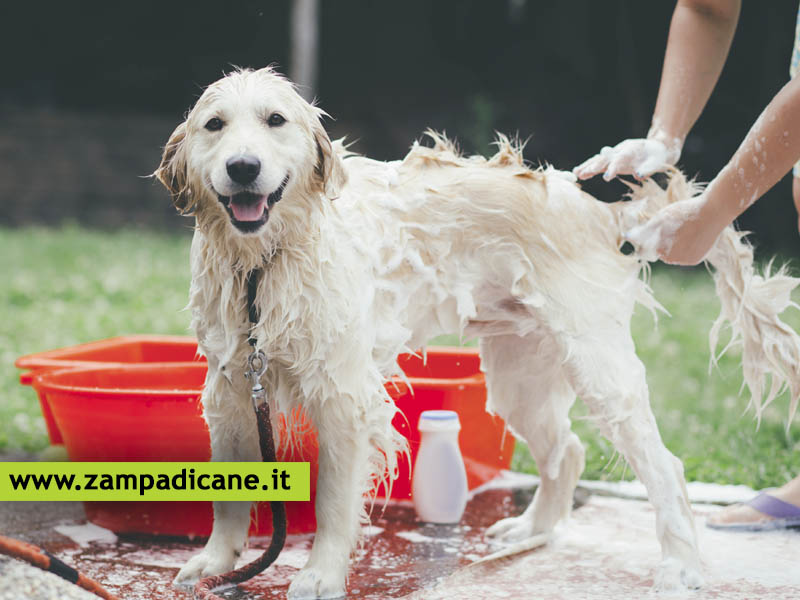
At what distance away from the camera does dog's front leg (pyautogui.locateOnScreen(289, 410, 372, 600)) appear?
8.82 feet

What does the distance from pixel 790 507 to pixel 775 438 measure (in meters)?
1.34

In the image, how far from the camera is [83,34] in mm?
12156

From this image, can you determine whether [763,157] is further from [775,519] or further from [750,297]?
[775,519]

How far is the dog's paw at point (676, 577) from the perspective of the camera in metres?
2.77

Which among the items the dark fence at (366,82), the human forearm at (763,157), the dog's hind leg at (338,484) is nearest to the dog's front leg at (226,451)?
the dog's hind leg at (338,484)

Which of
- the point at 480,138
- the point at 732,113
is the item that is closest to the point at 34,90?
the point at 480,138

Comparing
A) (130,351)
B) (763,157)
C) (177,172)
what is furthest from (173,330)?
(763,157)

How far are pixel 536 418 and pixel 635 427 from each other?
1.55 ft

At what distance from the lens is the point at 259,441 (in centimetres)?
280

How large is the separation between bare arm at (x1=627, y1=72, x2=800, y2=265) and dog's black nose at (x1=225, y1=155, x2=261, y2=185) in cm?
122

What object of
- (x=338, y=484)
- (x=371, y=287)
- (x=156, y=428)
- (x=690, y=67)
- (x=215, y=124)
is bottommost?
(x=338, y=484)

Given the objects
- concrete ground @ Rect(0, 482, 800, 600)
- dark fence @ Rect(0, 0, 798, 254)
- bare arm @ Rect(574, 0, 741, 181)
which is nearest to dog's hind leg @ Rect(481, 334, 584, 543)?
concrete ground @ Rect(0, 482, 800, 600)

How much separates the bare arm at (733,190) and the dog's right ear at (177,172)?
1.35m

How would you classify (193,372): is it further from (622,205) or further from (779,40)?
(779,40)
